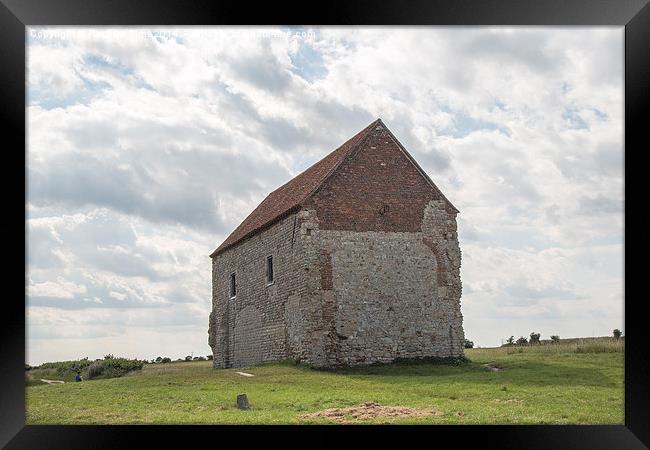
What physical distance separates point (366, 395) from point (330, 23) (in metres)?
11.3

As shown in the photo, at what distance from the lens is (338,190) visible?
2541 centimetres

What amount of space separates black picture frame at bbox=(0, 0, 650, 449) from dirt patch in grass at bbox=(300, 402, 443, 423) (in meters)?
5.82

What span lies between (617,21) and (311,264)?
16.5 m

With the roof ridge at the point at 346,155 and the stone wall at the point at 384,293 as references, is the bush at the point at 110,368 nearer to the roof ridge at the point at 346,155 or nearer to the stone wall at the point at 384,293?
the stone wall at the point at 384,293

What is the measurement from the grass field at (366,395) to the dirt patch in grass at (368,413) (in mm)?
54

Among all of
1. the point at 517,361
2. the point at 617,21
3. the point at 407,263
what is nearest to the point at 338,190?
the point at 407,263

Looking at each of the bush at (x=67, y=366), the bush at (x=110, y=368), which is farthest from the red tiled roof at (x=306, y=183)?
the bush at (x=67, y=366)

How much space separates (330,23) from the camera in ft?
28.7

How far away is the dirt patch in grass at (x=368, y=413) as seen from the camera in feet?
46.9

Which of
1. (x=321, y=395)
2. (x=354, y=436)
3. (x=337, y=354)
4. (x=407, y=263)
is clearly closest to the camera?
(x=354, y=436)

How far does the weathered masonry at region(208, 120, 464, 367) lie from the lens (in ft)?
79.9

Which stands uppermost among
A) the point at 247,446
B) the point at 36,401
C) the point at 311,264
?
the point at 311,264

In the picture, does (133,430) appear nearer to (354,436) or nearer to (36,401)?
(354,436)
